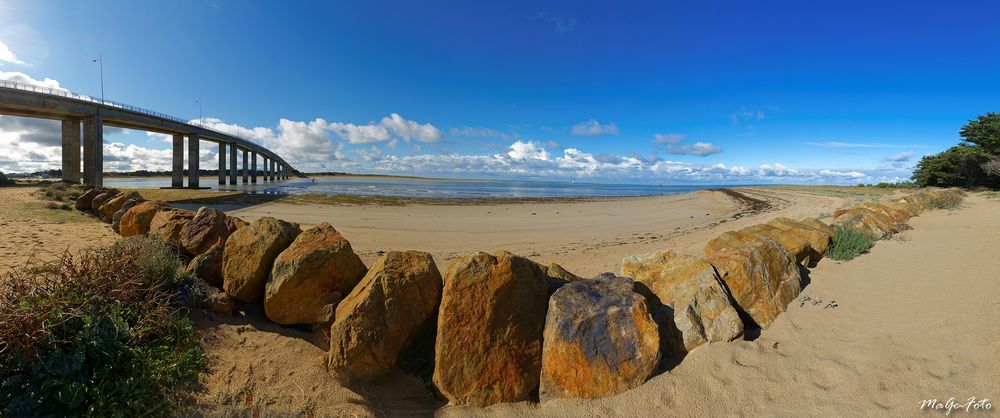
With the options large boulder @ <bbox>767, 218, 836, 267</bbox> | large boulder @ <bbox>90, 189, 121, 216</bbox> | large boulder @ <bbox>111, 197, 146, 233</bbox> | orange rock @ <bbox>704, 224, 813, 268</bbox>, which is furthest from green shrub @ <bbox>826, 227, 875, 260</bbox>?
large boulder @ <bbox>90, 189, 121, 216</bbox>

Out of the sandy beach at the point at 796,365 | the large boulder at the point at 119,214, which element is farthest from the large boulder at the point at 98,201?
the sandy beach at the point at 796,365

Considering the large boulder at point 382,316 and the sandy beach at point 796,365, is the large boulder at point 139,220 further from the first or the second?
the large boulder at point 382,316

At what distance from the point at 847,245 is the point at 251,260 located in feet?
32.2

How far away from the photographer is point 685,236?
42.8ft

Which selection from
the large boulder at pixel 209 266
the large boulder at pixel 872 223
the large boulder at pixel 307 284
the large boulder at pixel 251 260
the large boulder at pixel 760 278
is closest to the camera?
the large boulder at pixel 307 284

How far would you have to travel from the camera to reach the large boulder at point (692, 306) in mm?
3828

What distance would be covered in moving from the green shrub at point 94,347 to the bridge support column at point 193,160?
5237 centimetres

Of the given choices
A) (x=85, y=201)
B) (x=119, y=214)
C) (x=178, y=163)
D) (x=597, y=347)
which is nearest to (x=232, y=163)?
(x=178, y=163)

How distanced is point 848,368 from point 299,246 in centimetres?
579

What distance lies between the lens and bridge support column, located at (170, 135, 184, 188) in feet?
152

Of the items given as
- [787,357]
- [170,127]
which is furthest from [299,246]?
[170,127]

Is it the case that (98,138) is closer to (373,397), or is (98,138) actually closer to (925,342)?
(373,397)

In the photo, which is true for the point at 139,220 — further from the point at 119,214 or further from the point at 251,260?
the point at 251,260

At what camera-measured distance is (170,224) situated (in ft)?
19.9
